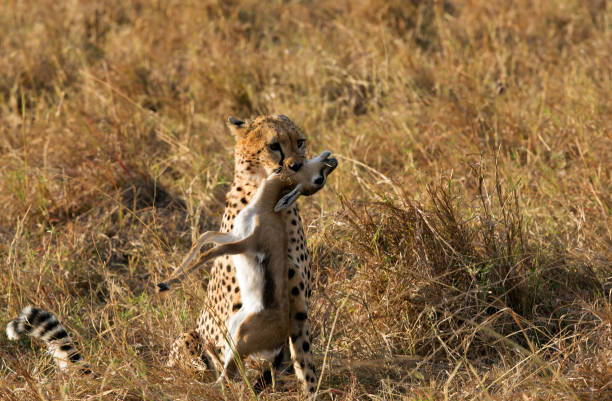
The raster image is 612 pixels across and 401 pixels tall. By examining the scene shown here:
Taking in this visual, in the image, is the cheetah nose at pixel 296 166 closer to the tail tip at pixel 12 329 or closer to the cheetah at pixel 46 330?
the cheetah at pixel 46 330

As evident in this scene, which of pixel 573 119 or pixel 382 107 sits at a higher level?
pixel 573 119

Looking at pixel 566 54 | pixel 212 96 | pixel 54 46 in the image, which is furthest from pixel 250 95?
pixel 566 54

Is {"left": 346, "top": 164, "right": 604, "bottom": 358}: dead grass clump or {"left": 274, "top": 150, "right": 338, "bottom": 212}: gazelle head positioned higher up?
{"left": 274, "top": 150, "right": 338, "bottom": 212}: gazelle head

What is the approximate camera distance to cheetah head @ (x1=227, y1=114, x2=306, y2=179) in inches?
101

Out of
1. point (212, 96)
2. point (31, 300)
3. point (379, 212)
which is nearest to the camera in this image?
point (379, 212)

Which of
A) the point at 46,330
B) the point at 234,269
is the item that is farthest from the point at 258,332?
the point at 46,330

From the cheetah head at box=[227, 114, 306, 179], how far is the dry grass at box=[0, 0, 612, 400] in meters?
0.44

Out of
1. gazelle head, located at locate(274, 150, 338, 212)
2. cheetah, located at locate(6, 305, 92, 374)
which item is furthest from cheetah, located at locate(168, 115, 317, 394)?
cheetah, located at locate(6, 305, 92, 374)

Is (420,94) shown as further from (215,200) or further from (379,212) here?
(379,212)

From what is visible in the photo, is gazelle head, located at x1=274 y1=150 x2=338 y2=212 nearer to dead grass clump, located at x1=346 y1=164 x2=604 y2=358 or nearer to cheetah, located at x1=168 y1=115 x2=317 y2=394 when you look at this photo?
cheetah, located at x1=168 y1=115 x2=317 y2=394

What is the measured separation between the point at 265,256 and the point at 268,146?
1.67ft

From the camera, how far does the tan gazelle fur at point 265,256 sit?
217cm

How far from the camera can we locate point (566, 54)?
17.0ft

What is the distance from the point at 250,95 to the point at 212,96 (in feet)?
0.93
